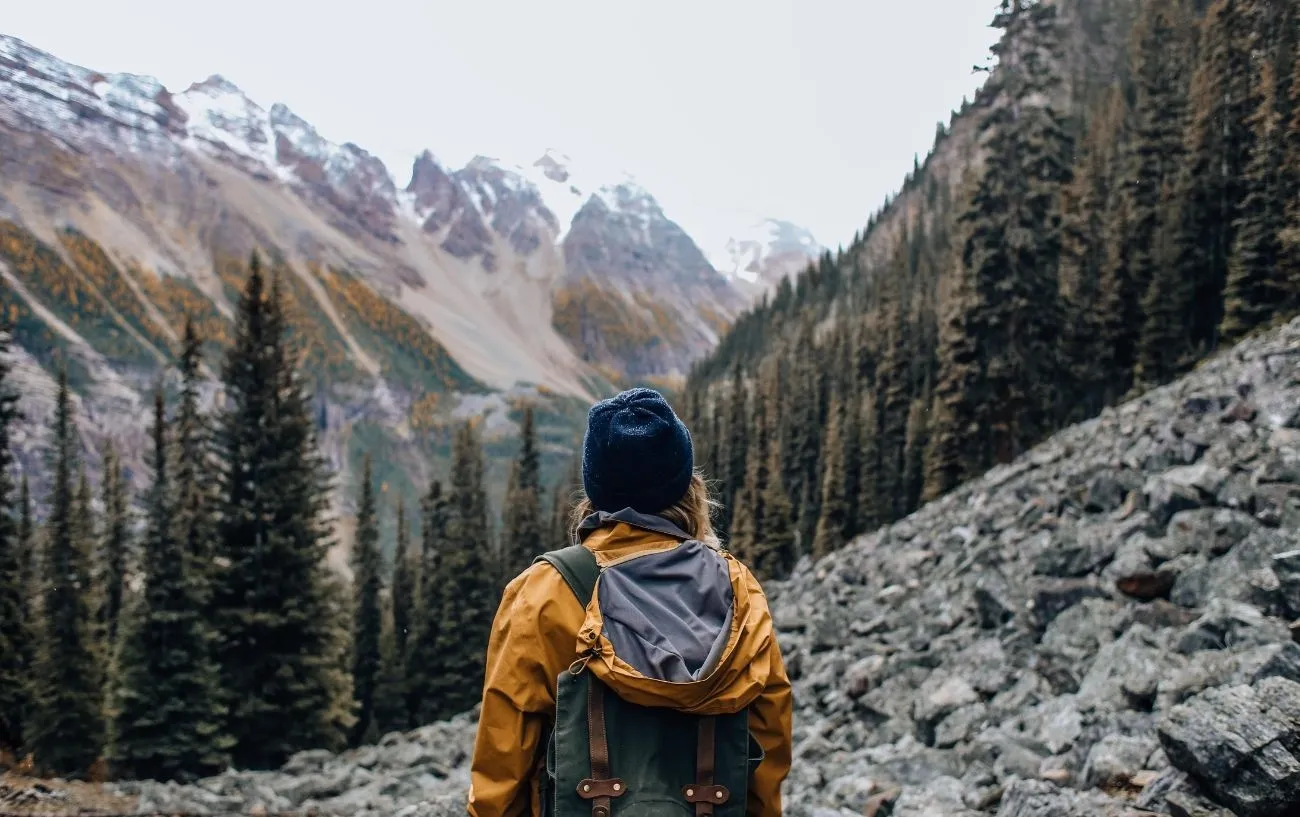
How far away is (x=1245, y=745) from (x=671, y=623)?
129 inches

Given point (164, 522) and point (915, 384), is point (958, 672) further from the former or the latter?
point (915, 384)

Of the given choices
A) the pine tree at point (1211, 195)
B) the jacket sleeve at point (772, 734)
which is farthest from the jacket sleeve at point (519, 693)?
the pine tree at point (1211, 195)

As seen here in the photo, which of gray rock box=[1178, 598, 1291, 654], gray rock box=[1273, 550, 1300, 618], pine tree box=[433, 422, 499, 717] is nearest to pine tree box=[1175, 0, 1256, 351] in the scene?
pine tree box=[433, 422, 499, 717]

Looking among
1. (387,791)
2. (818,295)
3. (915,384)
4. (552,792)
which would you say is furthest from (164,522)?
(818,295)

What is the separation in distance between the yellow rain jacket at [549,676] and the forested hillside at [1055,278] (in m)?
16.6

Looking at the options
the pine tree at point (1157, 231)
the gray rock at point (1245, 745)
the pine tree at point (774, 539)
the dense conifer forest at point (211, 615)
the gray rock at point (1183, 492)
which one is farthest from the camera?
the pine tree at point (774, 539)

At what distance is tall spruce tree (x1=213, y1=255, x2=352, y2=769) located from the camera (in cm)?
1961

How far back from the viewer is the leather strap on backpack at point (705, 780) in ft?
8.64

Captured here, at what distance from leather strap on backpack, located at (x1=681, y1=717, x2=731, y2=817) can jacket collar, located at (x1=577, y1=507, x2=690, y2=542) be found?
2.18 ft

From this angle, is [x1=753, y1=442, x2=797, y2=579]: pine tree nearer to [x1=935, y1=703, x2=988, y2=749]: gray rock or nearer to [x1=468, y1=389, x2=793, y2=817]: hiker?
[x1=935, y1=703, x2=988, y2=749]: gray rock

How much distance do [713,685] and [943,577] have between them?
39.7 ft

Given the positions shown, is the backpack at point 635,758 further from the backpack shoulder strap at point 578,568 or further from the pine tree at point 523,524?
the pine tree at point 523,524

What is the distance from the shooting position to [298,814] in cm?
1132

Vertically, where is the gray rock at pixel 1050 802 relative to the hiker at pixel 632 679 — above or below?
below
